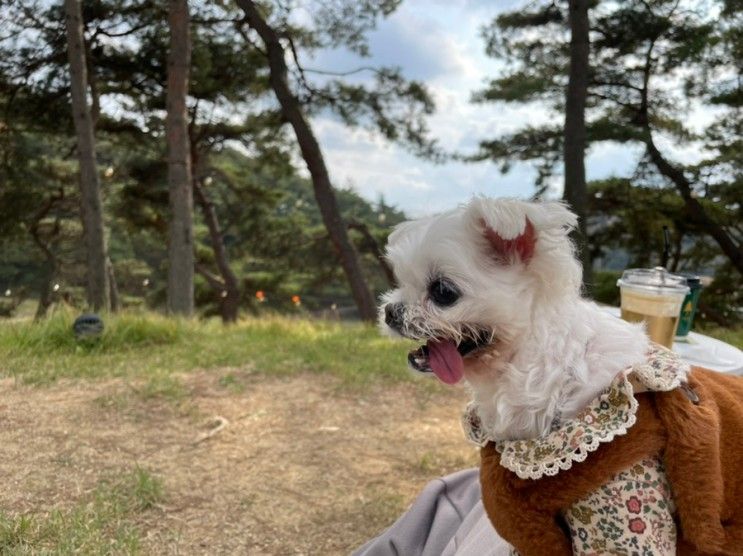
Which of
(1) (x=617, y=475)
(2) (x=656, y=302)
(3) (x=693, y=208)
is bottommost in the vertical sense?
(3) (x=693, y=208)

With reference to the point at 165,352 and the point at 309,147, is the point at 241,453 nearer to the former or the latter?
the point at 165,352

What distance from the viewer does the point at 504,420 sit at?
1.26 meters

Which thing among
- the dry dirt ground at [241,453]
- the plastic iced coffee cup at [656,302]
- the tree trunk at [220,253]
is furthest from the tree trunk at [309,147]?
the plastic iced coffee cup at [656,302]

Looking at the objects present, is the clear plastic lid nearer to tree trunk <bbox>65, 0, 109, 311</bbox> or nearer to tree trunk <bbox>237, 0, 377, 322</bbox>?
tree trunk <bbox>65, 0, 109, 311</bbox>

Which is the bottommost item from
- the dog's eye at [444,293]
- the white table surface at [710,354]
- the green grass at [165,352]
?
the green grass at [165,352]

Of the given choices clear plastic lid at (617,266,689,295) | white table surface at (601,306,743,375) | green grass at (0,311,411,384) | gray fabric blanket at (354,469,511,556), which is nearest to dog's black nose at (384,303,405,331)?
gray fabric blanket at (354,469,511,556)

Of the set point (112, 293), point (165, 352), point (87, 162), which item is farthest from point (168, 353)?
point (112, 293)

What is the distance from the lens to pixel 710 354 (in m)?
2.32

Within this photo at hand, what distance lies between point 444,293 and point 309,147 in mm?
8456

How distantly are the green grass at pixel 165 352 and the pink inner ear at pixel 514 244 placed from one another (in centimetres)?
286

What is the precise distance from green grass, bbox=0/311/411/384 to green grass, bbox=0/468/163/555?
4.14 feet

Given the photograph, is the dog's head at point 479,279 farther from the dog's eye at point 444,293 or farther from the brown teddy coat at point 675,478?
the brown teddy coat at point 675,478

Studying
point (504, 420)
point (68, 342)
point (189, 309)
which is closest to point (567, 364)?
point (504, 420)

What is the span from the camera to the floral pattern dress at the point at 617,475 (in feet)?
3.73
